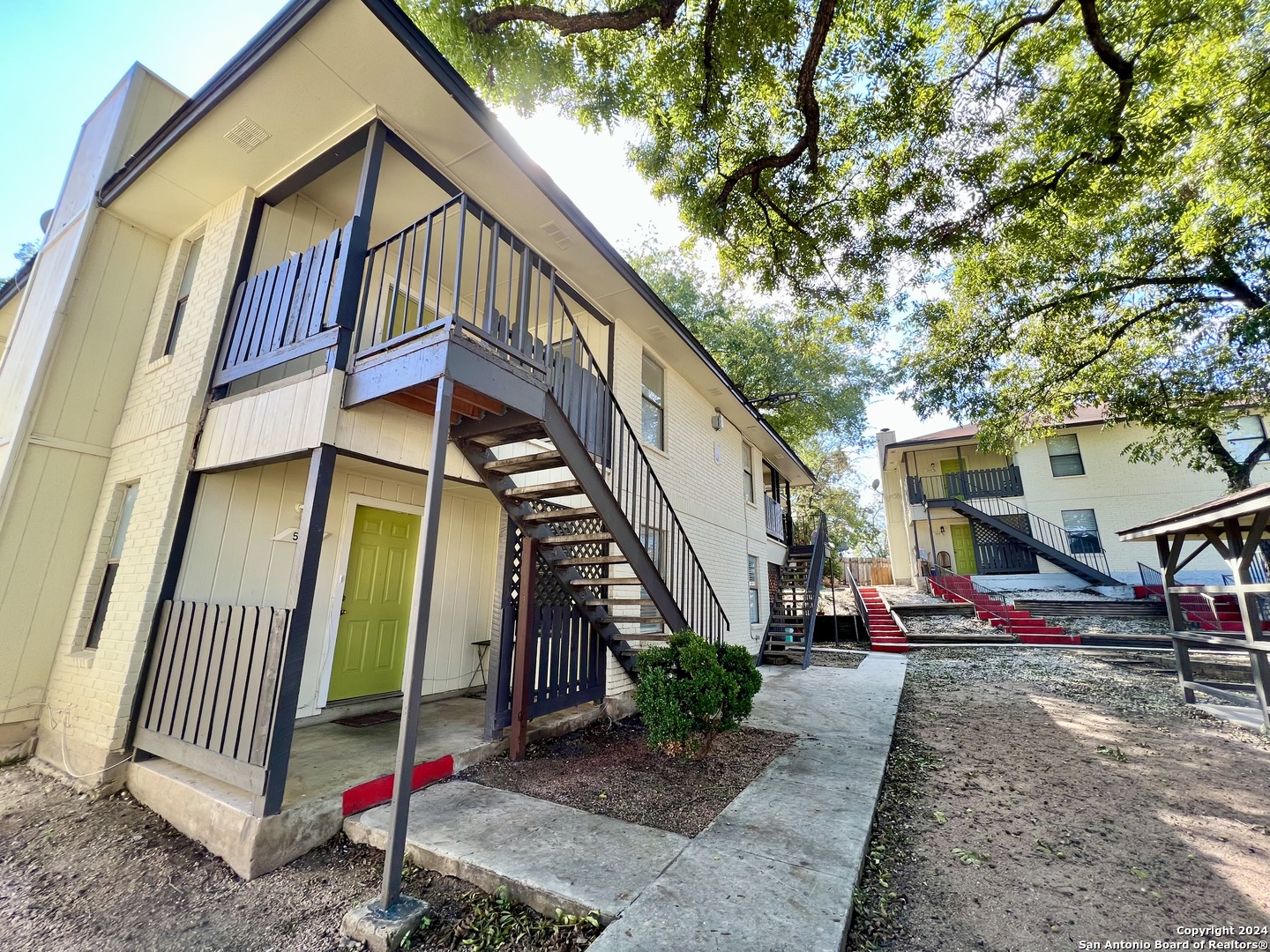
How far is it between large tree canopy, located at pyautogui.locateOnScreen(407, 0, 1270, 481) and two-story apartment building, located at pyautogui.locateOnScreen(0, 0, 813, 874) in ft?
7.26

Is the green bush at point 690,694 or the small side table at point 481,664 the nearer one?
the green bush at point 690,694

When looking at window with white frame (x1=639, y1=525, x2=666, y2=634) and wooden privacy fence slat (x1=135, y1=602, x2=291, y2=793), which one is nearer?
wooden privacy fence slat (x1=135, y1=602, x2=291, y2=793)

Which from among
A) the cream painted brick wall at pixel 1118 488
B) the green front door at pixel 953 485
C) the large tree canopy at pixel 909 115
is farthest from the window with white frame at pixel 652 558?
the green front door at pixel 953 485

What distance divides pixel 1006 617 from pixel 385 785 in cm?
1525

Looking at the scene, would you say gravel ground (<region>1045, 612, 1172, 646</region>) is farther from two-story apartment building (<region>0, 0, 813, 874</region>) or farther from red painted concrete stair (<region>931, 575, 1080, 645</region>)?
two-story apartment building (<region>0, 0, 813, 874</region>)

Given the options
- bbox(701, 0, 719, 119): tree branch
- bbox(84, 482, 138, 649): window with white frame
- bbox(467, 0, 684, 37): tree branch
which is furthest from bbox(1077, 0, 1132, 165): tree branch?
bbox(84, 482, 138, 649): window with white frame

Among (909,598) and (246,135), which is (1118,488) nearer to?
(909,598)

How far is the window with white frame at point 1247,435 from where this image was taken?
706 inches

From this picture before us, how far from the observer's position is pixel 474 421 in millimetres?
4133

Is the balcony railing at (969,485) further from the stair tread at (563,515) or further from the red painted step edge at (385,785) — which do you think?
the red painted step edge at (385,785)

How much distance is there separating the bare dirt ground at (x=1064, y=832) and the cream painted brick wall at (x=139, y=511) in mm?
5222

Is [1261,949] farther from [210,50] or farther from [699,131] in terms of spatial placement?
[210,50]

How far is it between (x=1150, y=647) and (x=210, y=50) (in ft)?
62.1

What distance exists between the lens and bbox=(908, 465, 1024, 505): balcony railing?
19.8 m
